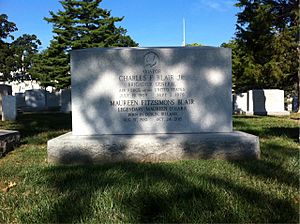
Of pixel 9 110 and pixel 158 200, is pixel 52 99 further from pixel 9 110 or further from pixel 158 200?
pixel 158 200

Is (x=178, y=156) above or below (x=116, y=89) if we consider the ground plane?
below

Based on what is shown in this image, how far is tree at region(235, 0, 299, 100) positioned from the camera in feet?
60.3

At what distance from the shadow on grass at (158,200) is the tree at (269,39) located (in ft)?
54.9

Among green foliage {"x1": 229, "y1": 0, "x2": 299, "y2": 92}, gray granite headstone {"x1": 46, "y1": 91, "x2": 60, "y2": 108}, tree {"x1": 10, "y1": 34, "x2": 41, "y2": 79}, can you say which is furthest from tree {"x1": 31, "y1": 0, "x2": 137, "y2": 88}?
tree {"x1": 10, "y1": 34, "x2": 41, "y2": 79}

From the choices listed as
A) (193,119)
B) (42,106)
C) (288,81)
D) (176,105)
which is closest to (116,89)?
(176,105)

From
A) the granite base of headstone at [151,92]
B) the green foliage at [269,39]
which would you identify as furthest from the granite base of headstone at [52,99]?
the granite base of headstone at [151,92]

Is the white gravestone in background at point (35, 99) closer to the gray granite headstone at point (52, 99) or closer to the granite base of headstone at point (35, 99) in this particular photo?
the granite base of headstone at point (35, 99)

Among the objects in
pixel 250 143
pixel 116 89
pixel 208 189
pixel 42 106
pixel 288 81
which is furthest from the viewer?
pixel 42 106

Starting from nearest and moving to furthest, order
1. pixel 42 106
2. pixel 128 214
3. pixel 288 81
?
1. pixel 128 214
2. pixel 288 81
3. pixel 42 106

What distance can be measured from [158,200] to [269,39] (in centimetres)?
1793

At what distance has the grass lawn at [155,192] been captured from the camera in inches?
102

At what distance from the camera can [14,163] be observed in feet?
15.8

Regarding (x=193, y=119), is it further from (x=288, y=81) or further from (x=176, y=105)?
(x=288, y=81)

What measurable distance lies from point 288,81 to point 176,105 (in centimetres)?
1812
